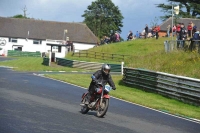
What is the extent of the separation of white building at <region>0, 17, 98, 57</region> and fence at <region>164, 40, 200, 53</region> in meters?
71.9

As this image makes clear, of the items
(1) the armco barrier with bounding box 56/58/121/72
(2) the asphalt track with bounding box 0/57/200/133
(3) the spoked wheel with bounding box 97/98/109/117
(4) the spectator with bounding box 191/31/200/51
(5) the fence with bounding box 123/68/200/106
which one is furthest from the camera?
(1) the armco barrier with bounding box 56/58/121/72

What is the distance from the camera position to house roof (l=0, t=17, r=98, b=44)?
11000 centimetres

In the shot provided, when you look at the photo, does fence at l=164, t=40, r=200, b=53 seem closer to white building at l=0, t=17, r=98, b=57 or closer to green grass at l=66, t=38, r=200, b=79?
green grass at l=66, t=38, r=200, b=79

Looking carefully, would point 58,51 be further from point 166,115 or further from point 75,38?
point 75,38

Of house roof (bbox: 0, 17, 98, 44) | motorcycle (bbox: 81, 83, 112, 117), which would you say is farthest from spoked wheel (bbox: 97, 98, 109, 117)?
house roof (bbox: 0, 17, 98, 44)

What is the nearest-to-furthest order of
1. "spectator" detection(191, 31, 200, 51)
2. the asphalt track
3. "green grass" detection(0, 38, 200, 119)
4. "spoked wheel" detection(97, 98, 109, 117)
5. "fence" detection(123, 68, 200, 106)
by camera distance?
the asphalt track, "spoked wheel" detection(97, 98, 109, 117), "green grass" detection(0, 38, 200, 119), "fence" detection(123, 68, 200, 106), "spectator" detection(191, 31, 200, 51)

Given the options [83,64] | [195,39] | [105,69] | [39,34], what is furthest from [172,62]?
[39,34]

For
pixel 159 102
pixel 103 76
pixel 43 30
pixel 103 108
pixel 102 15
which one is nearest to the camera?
pixel 103 108

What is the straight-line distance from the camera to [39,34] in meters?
110

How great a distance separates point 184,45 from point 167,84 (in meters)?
7.30

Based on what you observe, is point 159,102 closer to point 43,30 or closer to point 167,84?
point 167,84

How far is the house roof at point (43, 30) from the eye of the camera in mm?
110000

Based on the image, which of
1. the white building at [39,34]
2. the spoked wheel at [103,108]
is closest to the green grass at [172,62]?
the spoked wheel at [103,108]

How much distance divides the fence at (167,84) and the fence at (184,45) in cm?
401
